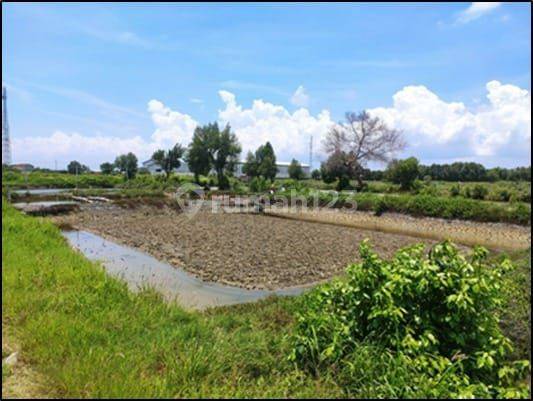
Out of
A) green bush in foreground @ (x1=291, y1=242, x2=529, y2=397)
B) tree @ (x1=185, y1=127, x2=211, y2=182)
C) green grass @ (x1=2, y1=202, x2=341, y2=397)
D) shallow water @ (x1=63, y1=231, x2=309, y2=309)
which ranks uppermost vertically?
tree @ (x1=185, y1=127, x2=211, y2=182)

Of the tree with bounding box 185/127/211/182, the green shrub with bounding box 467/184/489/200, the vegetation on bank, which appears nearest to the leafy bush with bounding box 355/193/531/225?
the vegetation on bank

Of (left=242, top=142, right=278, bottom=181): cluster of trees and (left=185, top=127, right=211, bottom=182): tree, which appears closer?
(left=185, top=127, right=211, bottom=182): tree

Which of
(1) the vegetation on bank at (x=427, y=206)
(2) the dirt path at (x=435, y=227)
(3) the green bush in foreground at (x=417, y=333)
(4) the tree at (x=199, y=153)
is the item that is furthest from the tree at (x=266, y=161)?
(3) the green bush in foreground at (x=417, y=333)

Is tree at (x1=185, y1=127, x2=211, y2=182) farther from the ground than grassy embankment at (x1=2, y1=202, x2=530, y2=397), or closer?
farther from the ground

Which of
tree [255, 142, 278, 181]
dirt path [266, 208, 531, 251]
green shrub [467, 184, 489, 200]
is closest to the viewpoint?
dirt path [266, 208, 531, 251]

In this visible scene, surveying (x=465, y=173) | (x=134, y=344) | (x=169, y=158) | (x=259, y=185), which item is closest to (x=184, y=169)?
(x=169, y=158)

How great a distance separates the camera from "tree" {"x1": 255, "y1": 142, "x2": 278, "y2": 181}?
38656 mm

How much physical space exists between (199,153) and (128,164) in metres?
13.6

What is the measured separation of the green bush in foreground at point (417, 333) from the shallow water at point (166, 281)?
311 cm

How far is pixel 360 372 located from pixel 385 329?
1.26 feet

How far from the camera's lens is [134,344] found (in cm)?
325

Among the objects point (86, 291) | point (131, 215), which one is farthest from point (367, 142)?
point (86, 291)

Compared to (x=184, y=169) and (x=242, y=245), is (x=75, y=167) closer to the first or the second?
(x=184, y=169)

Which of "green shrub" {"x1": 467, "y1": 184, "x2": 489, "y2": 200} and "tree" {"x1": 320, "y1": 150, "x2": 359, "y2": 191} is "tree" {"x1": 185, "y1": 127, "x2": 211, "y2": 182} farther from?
"green shrub" {"x1": 467, "y1": 184, "x2": 489, "y2": 200}
